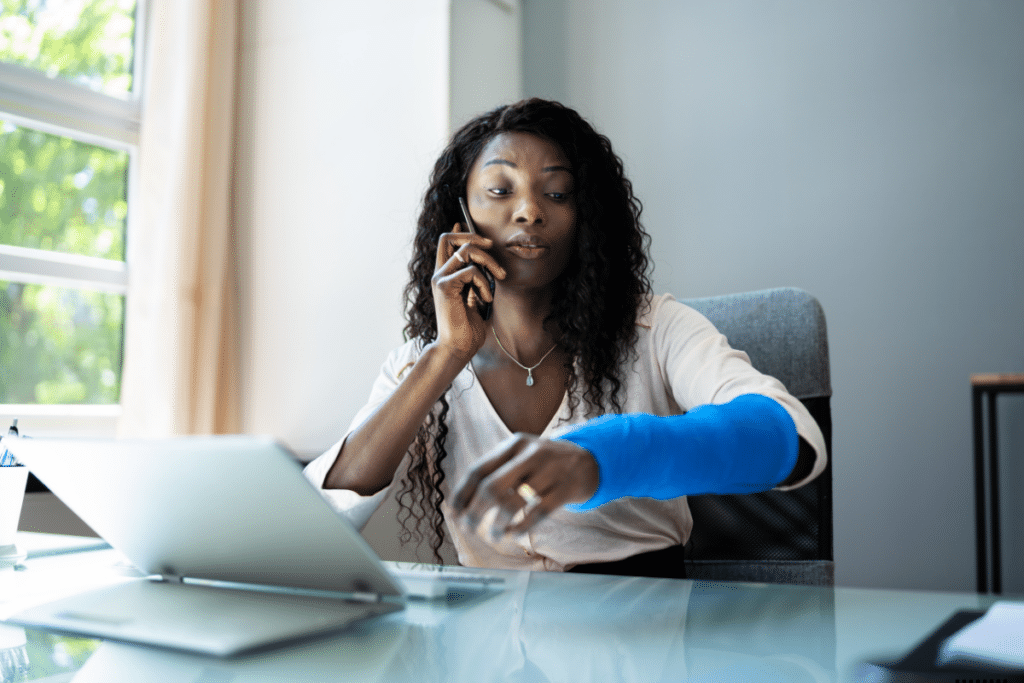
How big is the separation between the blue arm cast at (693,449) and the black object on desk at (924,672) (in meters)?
0.28

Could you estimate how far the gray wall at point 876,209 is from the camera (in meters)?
2.08

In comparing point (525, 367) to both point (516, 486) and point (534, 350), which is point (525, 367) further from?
point (516, 486)

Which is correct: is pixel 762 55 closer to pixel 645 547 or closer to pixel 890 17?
pixel 890 17

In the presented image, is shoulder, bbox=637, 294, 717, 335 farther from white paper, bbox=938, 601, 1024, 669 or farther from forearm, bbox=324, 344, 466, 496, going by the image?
white paper, bbox=938, 601, 1024, 669

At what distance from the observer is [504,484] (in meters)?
0.56

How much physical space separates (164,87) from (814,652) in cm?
251

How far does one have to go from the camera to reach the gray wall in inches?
81.8

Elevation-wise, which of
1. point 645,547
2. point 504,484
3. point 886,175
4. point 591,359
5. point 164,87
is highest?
point 164,87

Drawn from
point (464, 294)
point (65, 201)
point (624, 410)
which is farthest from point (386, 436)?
point (65, 201)

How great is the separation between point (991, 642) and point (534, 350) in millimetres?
892

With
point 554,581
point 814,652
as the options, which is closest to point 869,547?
point 554,581

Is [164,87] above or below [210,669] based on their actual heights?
above

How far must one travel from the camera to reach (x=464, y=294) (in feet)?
3.96

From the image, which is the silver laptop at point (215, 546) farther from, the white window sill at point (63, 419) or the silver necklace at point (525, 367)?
the white window sill at point (63, 419)
